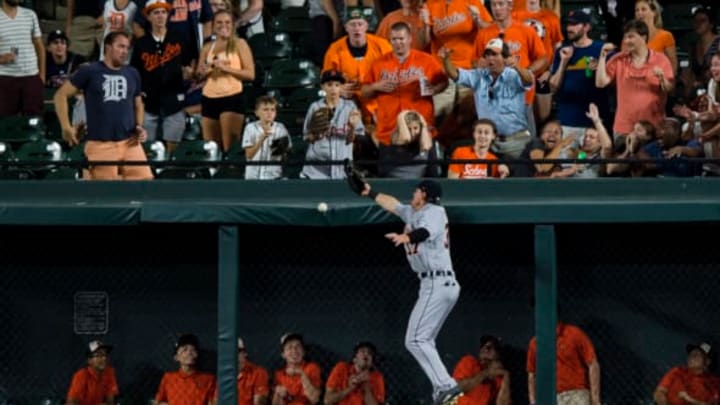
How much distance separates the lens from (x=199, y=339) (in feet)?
48.4

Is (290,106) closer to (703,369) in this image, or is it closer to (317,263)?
(317,263)

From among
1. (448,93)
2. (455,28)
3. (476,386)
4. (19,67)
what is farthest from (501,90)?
(19,67)

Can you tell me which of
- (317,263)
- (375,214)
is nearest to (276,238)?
(317,263)

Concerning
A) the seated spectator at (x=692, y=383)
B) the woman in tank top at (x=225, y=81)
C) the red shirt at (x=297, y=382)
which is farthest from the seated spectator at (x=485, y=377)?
the woman in tank top at (x=225, y=81)

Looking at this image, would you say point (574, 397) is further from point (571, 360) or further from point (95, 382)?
point (95, 382)

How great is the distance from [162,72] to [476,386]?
3.82 meters

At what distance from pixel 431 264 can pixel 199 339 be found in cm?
234

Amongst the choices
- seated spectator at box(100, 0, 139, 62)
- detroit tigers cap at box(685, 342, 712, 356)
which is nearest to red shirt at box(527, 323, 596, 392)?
detroit tigers cap at box(685, 342, 712, 356)

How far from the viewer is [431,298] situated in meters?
13.3

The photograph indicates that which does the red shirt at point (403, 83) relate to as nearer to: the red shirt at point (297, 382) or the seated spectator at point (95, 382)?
the red shirt at point (297, 382)

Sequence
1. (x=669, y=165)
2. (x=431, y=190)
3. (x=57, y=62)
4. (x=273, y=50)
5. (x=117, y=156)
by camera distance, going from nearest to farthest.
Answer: (x=431, y=190) < (x=669, y=165) < (x=117, y=156) < (x=273, y=50) < (x=57, y=62)

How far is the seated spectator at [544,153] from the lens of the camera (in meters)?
14.4

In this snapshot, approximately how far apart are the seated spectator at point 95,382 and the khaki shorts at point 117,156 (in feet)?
4.27

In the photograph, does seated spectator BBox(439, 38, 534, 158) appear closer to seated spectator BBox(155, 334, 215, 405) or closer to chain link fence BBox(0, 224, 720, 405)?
chain link fence BBox(0, 224, 720, 405)
